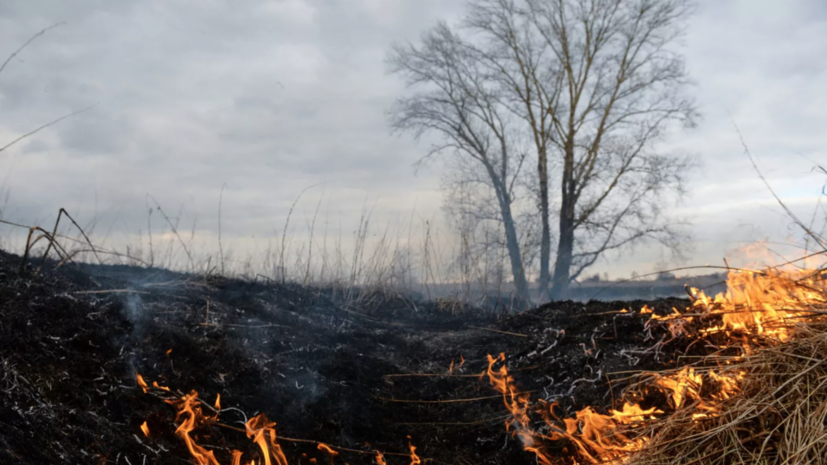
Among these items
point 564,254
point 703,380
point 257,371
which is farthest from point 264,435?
point 564,254

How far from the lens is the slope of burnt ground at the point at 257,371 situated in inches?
109

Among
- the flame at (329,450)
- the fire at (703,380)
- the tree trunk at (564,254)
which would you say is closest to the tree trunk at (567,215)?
the tree trunk at (564,254)

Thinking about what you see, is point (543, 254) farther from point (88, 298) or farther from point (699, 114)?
point (88, 298)

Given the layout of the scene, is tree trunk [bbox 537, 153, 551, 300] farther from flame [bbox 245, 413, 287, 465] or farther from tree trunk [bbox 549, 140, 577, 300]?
flame [bbox 245, 413, 287, 465]

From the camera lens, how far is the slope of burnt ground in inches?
109

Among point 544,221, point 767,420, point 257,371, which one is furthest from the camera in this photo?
point 544,221

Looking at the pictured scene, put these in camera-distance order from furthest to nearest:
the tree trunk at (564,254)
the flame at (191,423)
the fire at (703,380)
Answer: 1. the tree trunk at (564,254)
2. the flame at (191,423)
3. the fire at (703,380)

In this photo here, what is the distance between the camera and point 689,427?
2510 mm

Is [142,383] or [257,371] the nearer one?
[142,383]

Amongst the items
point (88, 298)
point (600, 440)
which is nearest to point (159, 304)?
point (88, 298)

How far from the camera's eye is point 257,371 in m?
3.93

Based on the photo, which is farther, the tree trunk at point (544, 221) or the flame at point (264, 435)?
the tree trunk at point (544, 221)

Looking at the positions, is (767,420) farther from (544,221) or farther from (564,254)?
(544,221)

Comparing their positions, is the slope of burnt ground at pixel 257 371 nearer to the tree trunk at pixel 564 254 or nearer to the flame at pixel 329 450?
the flame at pixel 329 450
